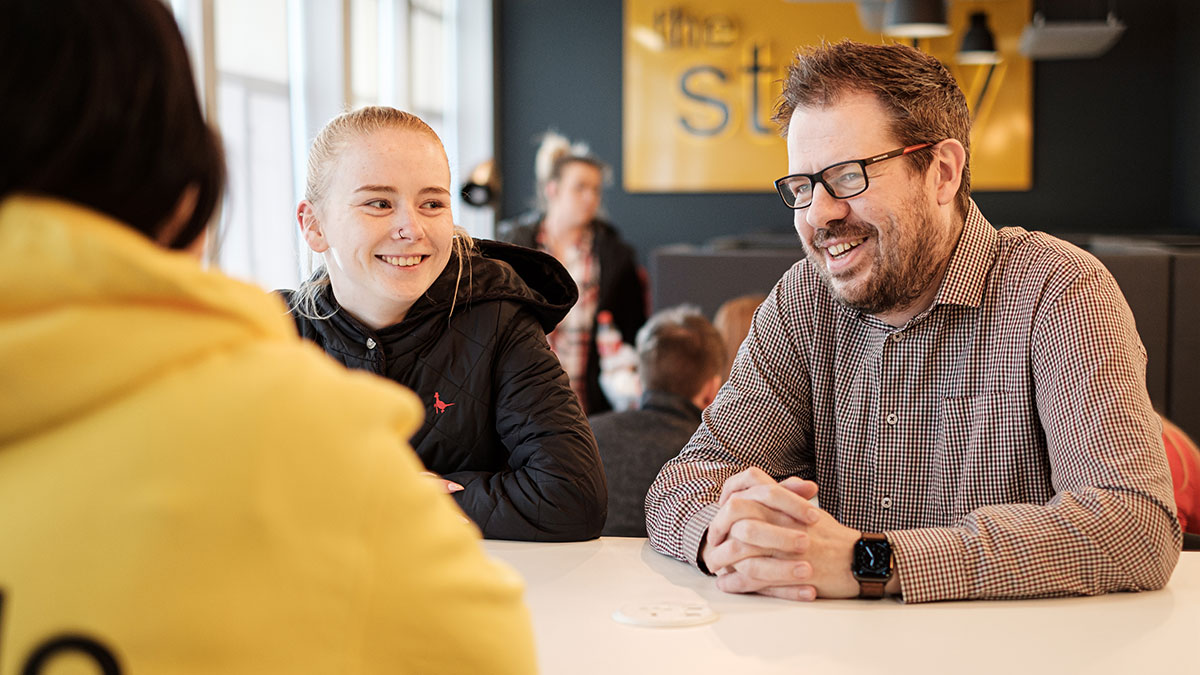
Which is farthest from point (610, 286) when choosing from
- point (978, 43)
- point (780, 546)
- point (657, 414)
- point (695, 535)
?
point (978, 43)

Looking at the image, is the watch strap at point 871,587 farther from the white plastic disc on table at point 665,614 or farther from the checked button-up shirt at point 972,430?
the white plastic disc on table at point 665,614

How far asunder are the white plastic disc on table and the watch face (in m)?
0.20

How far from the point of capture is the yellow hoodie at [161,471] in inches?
23.5

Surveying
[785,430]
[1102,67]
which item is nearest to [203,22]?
[785,430]

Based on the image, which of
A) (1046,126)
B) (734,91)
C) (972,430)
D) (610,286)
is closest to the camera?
(972,430)

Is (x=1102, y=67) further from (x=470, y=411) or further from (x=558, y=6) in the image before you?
(x=470, y=411)

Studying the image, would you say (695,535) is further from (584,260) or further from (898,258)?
(584,260)

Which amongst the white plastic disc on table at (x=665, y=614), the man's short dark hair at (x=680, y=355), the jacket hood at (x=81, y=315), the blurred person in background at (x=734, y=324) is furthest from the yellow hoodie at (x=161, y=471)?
the blurred person in background at (x=734, y=324)

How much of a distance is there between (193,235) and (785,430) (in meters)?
1.22

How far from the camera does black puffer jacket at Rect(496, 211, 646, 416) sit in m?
4.38

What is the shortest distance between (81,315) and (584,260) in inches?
151

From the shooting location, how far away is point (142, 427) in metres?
0.60

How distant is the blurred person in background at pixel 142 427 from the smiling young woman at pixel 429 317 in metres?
1.04

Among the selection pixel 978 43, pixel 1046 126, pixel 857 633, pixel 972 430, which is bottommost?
pixel 857 633
